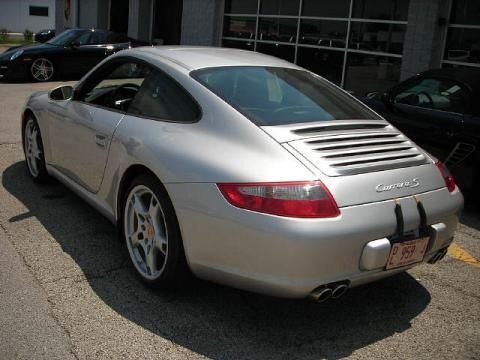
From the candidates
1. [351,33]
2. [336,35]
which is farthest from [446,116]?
[336,35]

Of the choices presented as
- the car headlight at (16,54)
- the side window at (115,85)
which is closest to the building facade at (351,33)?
the car headlight at (16,54)

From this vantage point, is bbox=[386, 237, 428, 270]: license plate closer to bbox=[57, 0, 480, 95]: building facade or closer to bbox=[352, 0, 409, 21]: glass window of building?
bbox=[57, 0, 480, 95]: building facade

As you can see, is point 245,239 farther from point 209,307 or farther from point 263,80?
point 263,80

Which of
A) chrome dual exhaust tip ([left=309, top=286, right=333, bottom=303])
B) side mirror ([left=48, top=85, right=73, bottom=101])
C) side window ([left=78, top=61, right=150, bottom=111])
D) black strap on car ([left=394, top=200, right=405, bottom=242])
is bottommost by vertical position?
chrome dual exhaust tip ([left=309, top=286, right=333, bottom=303])

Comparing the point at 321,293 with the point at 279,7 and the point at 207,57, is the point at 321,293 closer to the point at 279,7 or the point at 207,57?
the point at 207,57

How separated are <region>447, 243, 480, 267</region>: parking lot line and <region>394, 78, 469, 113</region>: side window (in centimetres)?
152

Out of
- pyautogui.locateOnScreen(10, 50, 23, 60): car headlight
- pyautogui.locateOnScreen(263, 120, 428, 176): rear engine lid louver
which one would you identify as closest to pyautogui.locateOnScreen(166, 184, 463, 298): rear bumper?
pyautogui.locateOnScreen(263, 120, 428, 176): rear engine lid louver

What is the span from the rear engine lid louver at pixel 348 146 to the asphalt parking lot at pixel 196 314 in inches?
34.5

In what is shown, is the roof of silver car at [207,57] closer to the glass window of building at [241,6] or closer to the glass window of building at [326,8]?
the glass window of building at [326,8]

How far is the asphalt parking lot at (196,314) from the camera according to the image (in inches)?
114

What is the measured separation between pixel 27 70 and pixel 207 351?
12005 mm

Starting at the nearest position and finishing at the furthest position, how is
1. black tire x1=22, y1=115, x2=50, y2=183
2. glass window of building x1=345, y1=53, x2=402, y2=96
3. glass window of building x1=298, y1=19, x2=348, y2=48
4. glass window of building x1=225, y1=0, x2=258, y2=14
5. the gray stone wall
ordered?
black tire x1=22, y1=115, x2=50, y2=183, glass window of building x1=345, y1=53, x2=402, y2=96, glass window of building x1=298, y1=19, x2=348, y2=48, glass window of building x1=225, y1=0, x2=258, y2=14, the gray stone wall

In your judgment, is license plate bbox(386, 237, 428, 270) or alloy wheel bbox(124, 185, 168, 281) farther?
alloy wheel bbox(124, 185, 168, 281)

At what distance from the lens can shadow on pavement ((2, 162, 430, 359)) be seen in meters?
2.94
